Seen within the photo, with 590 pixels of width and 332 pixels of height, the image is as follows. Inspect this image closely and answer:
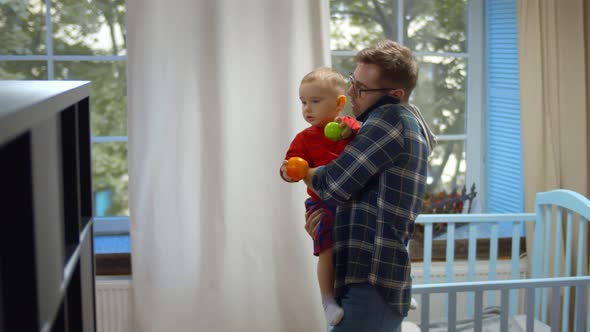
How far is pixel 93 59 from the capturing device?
105 inches

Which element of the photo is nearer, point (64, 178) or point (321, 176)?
point (64, 178)

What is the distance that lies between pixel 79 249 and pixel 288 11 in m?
1.62

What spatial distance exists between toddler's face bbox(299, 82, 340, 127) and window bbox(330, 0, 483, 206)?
1.23 m

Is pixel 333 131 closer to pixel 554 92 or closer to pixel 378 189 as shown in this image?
pixel 378 189

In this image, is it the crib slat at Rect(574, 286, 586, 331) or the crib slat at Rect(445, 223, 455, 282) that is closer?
the crib slat at Rect(574, 286, 586, 331)

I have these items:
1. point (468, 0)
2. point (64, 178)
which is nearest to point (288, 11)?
point (468, 0)

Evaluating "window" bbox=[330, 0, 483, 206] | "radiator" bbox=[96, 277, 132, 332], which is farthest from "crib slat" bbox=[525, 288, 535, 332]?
"radiator" bbox=[96, 277, 132, 332]

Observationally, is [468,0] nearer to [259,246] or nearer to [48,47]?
[259,246]

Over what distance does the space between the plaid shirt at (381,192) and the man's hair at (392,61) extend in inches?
1.9

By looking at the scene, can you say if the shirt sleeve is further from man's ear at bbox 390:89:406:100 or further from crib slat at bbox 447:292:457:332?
crib slat at bbox 447:292:457:332

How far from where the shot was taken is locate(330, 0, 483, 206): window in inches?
113

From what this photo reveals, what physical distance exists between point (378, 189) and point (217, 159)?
1159mm

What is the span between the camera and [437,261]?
2797 millimetres

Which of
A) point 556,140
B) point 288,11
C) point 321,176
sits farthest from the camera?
point 556,140
